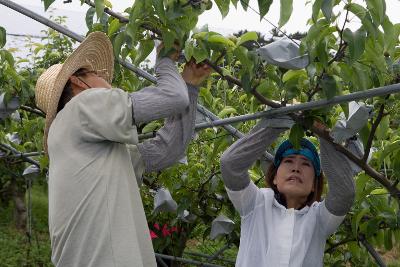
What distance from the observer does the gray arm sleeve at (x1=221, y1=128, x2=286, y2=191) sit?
76.3 inches

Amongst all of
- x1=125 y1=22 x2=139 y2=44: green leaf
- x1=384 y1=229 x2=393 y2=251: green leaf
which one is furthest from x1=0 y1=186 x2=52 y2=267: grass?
x1=125 y1=22 x2=139 y2=44: green leaf

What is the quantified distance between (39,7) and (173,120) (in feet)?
13.5

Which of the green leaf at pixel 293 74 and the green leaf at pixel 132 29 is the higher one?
the green leaf at pixel 132 29

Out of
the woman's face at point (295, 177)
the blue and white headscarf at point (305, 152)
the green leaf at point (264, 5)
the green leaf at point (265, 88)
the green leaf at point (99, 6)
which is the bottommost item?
the woman's face at point (295, 177)

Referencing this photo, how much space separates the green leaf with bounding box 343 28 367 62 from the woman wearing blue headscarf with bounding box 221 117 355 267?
412 millimetres

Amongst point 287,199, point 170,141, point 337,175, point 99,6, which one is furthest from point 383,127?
point 99,6

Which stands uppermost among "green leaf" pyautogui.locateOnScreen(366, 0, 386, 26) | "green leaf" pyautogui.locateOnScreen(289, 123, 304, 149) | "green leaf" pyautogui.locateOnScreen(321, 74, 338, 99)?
"green leaf" pyautogui.locateOnScreen(366, 0, 386, 26)

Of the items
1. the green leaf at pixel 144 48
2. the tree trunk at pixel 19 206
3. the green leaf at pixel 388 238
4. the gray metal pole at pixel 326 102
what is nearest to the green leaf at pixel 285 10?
the gray metal pole at pixel 326 102

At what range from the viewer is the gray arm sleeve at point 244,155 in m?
1.94

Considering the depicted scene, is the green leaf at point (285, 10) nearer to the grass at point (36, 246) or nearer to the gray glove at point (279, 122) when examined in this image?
the gray glove at point (279, 122)

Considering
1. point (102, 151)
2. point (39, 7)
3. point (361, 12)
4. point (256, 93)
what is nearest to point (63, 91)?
point (102, 151)

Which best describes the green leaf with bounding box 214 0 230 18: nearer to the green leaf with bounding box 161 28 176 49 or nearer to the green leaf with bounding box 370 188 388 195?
the green leaf with bounding box 161 28 176 49

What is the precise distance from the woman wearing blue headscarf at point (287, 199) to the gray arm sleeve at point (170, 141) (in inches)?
6.2

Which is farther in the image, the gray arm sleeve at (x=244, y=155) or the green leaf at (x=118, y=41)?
the gray arm sleeve at (x=244, y=155)
